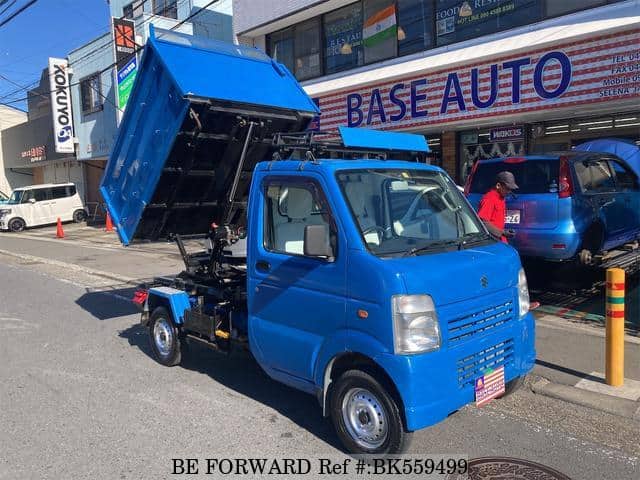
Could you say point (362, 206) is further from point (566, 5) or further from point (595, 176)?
point (566, 5)

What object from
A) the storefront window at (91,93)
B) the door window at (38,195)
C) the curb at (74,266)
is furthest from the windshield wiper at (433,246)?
the door window at (38,195)

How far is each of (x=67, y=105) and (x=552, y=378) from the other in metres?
27.6

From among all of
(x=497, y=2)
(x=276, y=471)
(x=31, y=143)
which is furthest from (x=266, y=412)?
(x=31, y=143)

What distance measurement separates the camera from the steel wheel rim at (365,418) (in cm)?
358

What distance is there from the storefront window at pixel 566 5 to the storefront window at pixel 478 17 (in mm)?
200

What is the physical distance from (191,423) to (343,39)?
1305 cm

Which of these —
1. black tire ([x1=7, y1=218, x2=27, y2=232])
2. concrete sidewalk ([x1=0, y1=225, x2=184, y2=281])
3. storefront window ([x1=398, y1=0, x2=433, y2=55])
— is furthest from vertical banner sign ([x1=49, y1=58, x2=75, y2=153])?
storefront window ([x1=398, y1=0, x2=433, y2=55])

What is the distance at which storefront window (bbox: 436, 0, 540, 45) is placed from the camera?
11.3 m

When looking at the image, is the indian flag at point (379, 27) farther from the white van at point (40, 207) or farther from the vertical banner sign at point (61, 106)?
the vertical banner sign at point (61, 106)

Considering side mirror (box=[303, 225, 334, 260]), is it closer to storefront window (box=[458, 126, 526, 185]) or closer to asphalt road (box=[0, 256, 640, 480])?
asphalt road (box=[0, 256, 640, 480])

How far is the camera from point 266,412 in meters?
4.58

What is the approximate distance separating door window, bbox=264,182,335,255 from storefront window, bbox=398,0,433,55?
10316mm

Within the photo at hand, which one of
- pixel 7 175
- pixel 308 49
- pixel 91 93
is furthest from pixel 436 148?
pixel 7 175

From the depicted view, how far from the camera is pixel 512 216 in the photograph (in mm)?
7500
